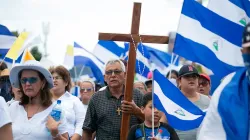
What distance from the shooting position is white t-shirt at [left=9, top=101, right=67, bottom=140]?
5598 millimetres

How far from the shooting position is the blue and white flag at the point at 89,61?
14328 millimetres

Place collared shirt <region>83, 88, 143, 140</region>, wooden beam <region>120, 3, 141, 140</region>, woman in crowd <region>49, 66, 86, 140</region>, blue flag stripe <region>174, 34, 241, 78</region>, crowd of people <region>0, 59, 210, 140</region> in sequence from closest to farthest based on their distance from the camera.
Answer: crowd of people <region>0, 59, 210, 140</region>
blue flag stripe <region>174, 34, 241, 78</region>
wooden beam <region>120, 3, 141, 140</region>
collared shirt <region>83, 88, 143, 140</region>
woman in crowd <region>49, 66, 86, 140</region>

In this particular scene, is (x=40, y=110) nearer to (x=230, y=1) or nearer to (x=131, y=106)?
(x=131, y=106)

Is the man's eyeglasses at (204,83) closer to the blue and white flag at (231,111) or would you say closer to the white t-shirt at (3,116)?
the white t-shirt at (3,116)

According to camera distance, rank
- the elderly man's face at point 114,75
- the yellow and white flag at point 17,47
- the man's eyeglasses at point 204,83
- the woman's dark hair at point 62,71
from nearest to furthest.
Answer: the elderly man's face at point 114,75 → the woman's dark hair at point 62,71 → the yellow and white flag at point 17,47 → the man's eyeglasses at point 204,83

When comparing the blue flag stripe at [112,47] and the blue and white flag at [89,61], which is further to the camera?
the blue flag stripe at [112,47]

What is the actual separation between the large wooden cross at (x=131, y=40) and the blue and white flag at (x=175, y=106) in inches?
34.4

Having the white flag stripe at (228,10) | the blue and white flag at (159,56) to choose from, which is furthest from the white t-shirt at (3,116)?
the blue and white flag at (159,56)

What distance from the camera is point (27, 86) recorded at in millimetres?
5828

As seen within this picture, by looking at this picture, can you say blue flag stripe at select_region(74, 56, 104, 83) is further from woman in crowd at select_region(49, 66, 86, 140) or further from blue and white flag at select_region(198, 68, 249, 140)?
blue and white flag at select_region(198, 68, 249, 140)

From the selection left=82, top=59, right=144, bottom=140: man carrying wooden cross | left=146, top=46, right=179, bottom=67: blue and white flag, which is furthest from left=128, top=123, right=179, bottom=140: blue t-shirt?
left=146, top=46, right=179, bottom=67: blue and white flag

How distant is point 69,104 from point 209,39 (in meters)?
2.16

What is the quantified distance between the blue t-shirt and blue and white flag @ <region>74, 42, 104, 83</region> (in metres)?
7.89

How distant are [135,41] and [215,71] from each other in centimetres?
109
